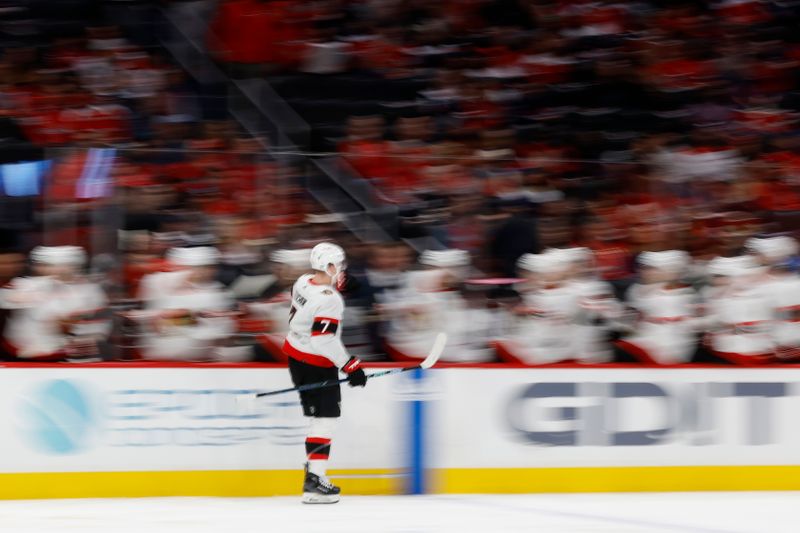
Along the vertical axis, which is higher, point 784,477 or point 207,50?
point 207,50

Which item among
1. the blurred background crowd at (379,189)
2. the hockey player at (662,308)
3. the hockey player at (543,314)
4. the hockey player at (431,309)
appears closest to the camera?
the blurred background crowd at (379,189)

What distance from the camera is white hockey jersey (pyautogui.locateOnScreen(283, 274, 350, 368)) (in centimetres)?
793

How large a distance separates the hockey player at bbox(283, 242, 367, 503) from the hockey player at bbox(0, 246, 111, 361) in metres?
1.15

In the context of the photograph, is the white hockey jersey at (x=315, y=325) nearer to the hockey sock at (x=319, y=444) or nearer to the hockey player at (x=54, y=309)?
the hockey sock at (x=319, y=444)

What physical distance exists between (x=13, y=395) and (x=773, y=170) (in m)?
5.31

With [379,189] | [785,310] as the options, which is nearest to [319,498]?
[379,189]

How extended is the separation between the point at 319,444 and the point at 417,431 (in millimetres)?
772

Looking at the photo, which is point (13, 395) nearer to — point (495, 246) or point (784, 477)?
point (495, 246)

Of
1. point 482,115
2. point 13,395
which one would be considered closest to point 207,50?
point 482,115

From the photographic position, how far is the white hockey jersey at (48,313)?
25.6 feet

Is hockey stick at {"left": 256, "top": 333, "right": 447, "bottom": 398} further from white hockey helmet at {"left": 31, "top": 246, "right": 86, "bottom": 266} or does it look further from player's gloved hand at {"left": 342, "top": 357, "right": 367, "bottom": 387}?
white hockey helmet at {"left": 31, "top": 246, "right": 86, "bottom": 266}

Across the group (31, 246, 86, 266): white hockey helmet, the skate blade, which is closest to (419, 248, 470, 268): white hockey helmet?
the skate blade

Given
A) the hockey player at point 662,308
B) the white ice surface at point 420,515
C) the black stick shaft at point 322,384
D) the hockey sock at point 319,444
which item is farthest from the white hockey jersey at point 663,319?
the hockey sock at point 319,444

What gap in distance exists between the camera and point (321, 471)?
805 cm
